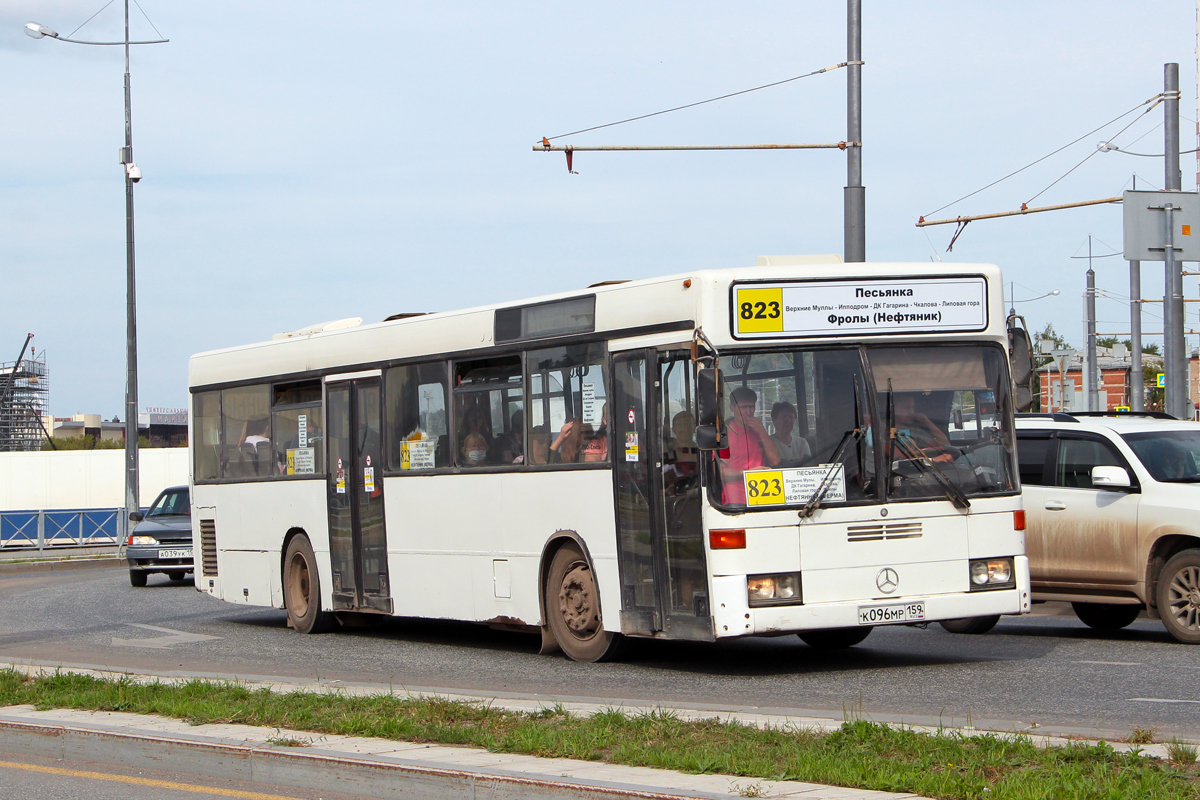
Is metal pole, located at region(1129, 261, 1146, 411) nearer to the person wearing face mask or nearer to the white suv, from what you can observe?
the white suv

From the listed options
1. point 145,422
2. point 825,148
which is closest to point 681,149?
point 825,148

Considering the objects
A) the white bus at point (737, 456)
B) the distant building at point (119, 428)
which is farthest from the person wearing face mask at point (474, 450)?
the distant building at point (119, 428)

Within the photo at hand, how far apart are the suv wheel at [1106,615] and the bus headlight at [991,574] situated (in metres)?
3.22

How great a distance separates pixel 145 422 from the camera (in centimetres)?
11788

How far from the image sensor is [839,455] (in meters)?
10.6

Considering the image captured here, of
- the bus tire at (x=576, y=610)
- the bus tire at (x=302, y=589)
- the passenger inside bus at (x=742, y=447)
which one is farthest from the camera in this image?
the bus tire at (x=302, y=589)

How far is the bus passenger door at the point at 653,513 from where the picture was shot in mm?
10727

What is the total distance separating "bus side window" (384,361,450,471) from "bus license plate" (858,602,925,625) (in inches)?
176

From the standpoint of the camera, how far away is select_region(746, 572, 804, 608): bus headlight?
10414mm

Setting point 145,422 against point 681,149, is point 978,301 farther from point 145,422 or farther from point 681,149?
point 145,422

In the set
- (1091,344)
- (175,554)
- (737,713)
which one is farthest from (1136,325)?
(737,713)

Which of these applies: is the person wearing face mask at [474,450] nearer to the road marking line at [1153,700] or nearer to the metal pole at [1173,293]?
the road marking line at [1153,700]

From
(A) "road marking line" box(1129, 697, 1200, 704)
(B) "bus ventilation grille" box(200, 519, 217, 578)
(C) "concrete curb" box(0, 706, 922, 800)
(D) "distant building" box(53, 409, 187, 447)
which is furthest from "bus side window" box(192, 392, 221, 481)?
(D) "distant building" box(53, 409, 187, 447)

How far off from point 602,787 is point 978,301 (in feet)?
20.5
